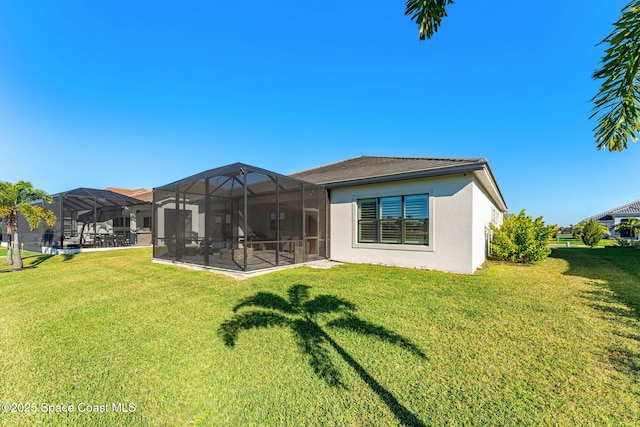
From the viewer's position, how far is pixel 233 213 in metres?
12.9

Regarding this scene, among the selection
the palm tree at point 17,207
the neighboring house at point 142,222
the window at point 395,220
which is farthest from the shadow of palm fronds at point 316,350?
the neighboring house at point 142,222

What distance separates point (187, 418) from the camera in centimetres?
237

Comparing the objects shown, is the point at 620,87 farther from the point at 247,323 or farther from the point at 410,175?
the point at 247,323

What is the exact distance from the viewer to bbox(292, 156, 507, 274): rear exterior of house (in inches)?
314

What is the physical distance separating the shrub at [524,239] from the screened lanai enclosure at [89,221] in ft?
66.9

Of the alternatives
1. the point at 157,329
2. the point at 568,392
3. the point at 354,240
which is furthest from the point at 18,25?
the point at 568,392

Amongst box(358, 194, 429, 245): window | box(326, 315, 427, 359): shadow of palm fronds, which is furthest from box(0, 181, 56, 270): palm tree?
box(358, 194, 429, 245): window

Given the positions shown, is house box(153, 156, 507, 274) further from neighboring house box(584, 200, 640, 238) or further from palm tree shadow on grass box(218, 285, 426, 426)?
neighboring house box(584, 200, 640, 238)

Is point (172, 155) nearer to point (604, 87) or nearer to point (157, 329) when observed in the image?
point (157, 329)

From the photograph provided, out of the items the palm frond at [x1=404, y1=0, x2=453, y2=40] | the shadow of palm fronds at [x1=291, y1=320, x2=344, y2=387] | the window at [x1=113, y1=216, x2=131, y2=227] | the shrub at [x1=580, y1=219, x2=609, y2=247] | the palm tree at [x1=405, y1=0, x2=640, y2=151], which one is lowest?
the shadow of palm fronds at [x1=291, y1=320, x2=344, y2=387]

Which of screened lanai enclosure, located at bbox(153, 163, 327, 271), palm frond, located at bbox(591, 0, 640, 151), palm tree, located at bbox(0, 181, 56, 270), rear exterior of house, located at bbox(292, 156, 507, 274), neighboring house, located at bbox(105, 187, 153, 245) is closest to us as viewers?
palm frond, located at bbox(591, 0, 640, 151)

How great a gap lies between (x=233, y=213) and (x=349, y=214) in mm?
6141

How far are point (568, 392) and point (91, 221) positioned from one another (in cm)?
2560

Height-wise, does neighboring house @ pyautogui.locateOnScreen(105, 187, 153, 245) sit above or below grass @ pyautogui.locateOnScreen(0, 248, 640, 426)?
above
